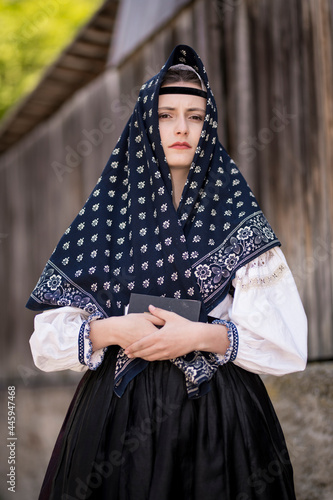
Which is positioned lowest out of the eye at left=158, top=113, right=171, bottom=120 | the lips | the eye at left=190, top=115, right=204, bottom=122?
the lips

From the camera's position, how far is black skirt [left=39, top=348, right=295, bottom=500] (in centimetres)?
170

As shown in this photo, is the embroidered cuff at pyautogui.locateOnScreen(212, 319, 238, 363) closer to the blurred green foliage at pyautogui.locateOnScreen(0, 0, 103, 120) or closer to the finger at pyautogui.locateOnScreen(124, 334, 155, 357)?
the finger at pyautogui.locateOnScreen(124, 334, 155, 357)

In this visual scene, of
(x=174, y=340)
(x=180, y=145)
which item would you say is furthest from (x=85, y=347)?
(x=180, y=145)

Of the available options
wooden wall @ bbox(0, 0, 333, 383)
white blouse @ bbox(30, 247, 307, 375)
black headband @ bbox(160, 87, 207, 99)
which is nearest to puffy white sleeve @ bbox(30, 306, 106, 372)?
white blouse @ bbox(30, 247, 307, 375)

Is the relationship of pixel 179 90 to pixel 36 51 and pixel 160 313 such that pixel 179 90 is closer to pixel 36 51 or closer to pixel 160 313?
pixel 160 313

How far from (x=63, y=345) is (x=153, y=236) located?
1.61 ft

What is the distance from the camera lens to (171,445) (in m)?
1.70

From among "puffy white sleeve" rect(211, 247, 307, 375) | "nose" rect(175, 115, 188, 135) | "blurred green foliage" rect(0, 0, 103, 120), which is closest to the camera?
"puffy white sleeve" rect(211, 247, 307, 375)

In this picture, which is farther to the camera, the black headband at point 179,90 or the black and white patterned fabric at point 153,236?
the black headband at point 179,90

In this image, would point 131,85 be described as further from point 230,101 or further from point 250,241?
point 250,241

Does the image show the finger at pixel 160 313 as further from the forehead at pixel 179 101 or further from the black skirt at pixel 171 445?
the forehead at pixel 179 101

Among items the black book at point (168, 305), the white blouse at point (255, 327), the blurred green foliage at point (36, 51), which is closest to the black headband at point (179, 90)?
the white blouse at point (255, 327)

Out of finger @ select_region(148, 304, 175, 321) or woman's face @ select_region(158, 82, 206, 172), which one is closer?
finger @ select_region(148, 304, 175, 321)

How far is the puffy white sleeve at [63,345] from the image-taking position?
6.01 ft
